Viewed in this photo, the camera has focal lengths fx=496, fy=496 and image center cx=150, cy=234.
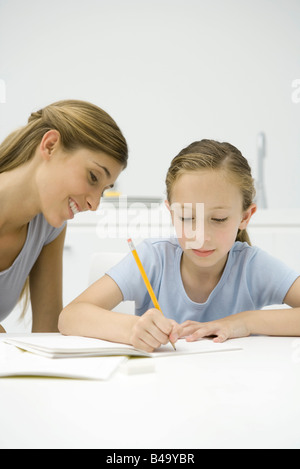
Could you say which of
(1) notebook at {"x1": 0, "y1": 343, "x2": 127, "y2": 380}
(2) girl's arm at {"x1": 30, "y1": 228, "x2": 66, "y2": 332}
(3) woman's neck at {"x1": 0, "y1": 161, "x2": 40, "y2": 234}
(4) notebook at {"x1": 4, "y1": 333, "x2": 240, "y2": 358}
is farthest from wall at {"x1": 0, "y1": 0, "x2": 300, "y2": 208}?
(1) notebook at {"x1": 0, "y1": 343, "x2": 127, "y2": 380}

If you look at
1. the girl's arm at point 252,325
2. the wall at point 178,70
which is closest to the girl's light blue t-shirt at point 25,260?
the girl's arm at point 252,325

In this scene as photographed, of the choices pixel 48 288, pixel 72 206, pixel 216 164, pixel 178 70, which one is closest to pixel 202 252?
pixel 216 164

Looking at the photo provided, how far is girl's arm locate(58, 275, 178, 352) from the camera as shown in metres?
0.71

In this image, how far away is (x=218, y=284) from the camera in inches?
43.8

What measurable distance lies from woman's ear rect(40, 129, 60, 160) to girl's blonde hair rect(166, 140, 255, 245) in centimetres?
26

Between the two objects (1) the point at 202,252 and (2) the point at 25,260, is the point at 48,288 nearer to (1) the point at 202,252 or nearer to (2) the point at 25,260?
(2) the point at 25,260

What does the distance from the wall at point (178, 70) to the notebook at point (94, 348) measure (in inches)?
84.3

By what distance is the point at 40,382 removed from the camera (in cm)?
52

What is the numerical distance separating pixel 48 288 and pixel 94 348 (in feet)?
2.44

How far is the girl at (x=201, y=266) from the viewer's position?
3.22ft

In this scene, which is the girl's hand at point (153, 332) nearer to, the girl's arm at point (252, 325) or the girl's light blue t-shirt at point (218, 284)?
the girl's arm at point (252, 325)

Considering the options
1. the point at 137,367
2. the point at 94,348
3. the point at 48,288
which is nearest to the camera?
the point at 137,367

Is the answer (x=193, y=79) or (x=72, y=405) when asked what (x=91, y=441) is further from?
(x=193, y=79)

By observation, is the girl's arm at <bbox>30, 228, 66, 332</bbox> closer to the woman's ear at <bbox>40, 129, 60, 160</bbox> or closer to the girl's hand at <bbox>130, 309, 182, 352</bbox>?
the woman's ear at <bbox>40, 129, 60, 160</bbox>
